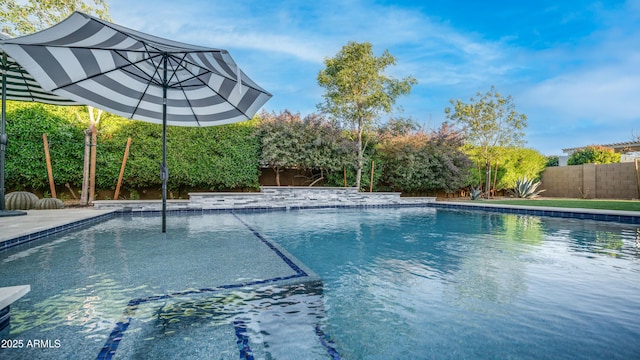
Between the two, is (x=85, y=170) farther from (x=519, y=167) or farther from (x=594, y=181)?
(x=594, y=181)

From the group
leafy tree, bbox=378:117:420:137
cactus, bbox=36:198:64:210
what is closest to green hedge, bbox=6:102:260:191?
cactus, bbox=36:198:64:210

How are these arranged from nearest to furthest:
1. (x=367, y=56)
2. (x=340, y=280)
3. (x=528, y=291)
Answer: (x=528, y=291)
(x=340, y=280)
(x=367, y=56)

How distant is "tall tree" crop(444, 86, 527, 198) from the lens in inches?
643

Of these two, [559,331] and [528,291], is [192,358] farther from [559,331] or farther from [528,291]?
[528,291]

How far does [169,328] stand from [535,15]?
19504 mm

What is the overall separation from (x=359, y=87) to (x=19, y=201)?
12367 mm

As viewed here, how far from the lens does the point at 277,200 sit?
39.4 ft

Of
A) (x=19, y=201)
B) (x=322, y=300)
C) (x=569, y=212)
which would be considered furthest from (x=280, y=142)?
(x=569, y=212)

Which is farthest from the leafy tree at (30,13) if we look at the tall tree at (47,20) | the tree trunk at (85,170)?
the tree trunk at (85,170)

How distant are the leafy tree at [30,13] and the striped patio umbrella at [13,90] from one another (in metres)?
5.57

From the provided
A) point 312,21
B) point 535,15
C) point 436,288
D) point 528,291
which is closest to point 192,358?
point 436,288

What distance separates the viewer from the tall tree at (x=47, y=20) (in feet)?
32.1

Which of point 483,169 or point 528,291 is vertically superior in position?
point 483,169

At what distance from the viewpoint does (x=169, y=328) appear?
2084 millimetres
